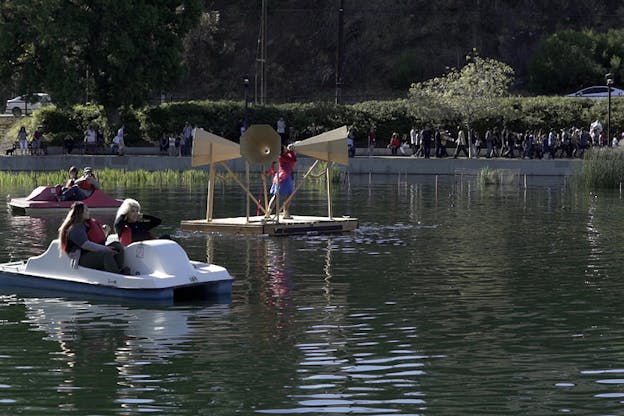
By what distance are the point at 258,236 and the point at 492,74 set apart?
41783 mm

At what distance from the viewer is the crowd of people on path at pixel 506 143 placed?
6525 centimetres

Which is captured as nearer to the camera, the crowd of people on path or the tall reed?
the tall reed

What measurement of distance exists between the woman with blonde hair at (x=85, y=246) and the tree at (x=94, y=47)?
46346 millimetres

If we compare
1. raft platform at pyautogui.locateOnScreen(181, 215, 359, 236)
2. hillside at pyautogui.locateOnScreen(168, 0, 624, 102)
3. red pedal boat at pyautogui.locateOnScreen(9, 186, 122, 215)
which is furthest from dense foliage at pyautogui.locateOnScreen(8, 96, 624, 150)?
raft platform at pyautogui.locateOnScreen(181, 215, 359, 236)

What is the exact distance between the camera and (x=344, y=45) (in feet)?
329

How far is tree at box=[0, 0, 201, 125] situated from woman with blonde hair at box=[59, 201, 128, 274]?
4635cm

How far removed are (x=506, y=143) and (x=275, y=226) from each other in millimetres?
38026

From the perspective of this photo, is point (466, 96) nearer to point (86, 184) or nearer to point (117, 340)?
point (86, 184)

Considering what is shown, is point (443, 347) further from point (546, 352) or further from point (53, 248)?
point (53, 248)

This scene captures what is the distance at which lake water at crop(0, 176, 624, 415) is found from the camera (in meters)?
14.1

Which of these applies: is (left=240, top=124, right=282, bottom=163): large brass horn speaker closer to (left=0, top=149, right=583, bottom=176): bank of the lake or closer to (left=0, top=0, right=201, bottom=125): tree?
(left=0, top=149, right=583, bottom=176): bank of the lake

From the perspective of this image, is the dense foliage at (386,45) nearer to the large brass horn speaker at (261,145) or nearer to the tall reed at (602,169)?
the tall reed at (602,169)

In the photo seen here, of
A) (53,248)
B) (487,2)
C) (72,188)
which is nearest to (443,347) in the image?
(53,248)

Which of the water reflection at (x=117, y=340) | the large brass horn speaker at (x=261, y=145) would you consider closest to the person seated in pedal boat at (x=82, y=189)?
the large brass horn speaker at (x=261, y=145)
